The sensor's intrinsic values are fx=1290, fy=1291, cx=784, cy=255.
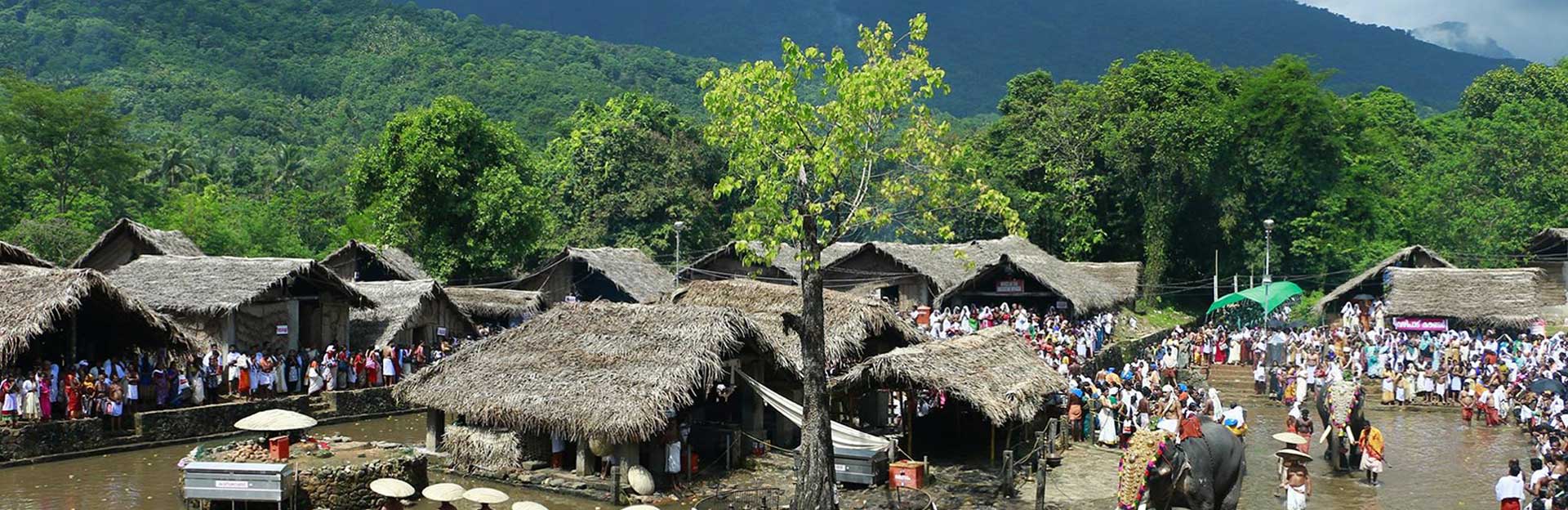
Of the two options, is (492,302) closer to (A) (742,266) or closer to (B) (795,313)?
(A) (742,266)

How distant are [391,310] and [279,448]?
14378 millimetres

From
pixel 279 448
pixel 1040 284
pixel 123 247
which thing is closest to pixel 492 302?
pixel 123 247

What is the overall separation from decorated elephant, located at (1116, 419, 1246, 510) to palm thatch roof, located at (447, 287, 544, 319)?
25.8 m

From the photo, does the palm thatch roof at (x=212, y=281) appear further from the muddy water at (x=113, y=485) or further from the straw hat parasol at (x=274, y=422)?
the straw hat parasol at (x=274, y=422)

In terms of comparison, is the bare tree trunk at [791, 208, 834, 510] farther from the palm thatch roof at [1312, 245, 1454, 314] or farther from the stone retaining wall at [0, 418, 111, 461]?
the palm thatch roof at [1312, 245, 1454, 314]

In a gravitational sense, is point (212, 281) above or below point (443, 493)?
above

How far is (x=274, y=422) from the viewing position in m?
18.6

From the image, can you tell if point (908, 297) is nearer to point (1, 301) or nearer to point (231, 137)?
point (1, 301)

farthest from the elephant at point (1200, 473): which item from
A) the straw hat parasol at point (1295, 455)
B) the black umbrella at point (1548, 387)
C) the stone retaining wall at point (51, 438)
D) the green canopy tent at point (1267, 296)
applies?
the green canopy tent at point (1267, 296)

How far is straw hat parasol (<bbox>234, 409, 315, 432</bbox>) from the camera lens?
60.3 ft

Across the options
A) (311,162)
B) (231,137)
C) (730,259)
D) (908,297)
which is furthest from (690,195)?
(231,137)

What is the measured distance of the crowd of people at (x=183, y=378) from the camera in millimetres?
22844

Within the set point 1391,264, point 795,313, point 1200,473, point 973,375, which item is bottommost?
point 1200,473

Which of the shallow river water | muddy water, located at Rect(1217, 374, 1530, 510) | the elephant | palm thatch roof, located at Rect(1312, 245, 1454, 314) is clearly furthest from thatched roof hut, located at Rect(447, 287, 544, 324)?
palm thatch roof, located at Rect(1312, 245, 1454, 314)
